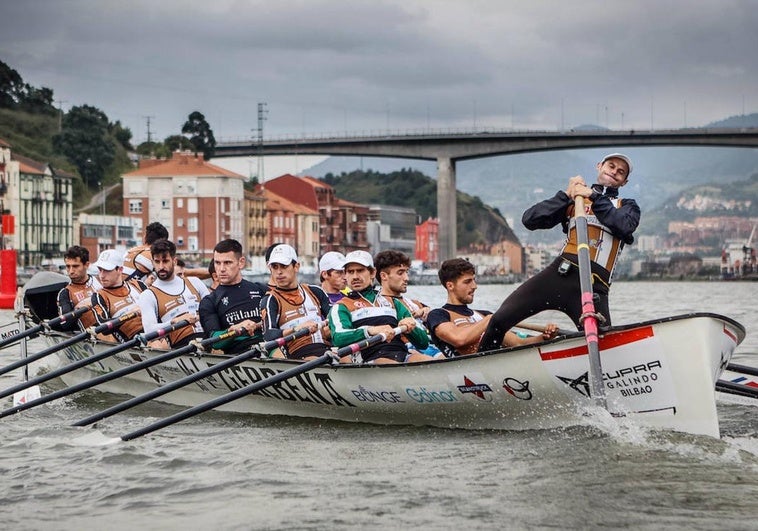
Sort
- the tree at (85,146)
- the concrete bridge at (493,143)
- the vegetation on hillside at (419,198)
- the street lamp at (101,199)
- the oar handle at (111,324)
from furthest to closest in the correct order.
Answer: the vegetation on hillside at (419,198), the tree at (85,146), the street lamp at (101,199), the concrete bridge at (493,143), the oar handle at (111,324)

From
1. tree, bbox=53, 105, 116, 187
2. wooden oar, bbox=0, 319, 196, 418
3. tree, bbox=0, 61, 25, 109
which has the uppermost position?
tree, bbox=0, 61, 25, 109

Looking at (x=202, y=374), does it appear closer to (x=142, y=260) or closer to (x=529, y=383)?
(x=529, y=383)

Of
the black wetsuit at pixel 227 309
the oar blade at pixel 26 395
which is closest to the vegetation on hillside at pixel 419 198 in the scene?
the oar blade at pixel 26 395

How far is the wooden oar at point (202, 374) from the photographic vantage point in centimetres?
981

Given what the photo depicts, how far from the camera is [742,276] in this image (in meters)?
138

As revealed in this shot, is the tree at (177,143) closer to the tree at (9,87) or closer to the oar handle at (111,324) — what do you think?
the tree at (9,87)

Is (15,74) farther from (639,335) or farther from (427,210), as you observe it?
(639,335)

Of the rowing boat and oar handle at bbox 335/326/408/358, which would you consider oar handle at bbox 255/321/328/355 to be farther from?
oar handle at bbox 335/326/408/358

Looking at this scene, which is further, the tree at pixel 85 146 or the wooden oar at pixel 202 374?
the tree at pixel 85 146

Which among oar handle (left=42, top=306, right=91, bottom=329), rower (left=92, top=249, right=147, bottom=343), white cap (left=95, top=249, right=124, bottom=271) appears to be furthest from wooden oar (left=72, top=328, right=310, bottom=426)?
oar handle (left=42, top=306, right=91, bottom=329)

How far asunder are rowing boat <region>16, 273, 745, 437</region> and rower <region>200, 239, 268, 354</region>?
412 mm

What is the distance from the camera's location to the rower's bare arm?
30.6 feet

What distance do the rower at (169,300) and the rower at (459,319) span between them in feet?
10.2

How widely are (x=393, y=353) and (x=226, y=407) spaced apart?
2373 mm
